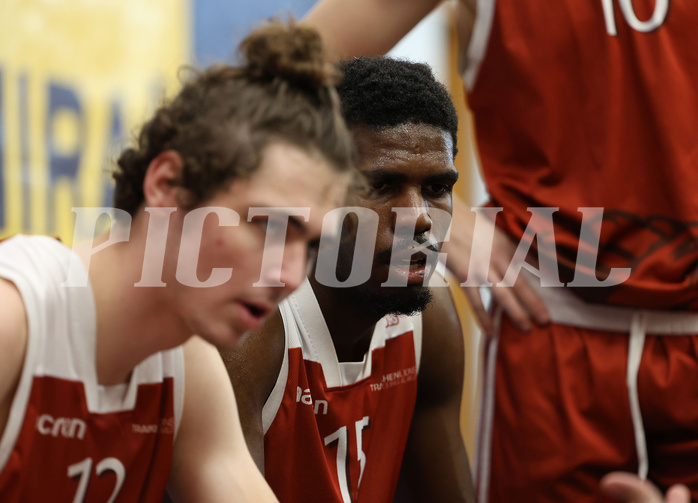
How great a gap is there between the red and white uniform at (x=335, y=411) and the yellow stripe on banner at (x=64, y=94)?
2.98 ft

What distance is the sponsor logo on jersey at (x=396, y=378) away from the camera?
1.30 metres

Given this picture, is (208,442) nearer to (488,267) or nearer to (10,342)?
(10,342)

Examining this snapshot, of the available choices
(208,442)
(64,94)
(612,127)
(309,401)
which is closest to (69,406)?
(208,442)

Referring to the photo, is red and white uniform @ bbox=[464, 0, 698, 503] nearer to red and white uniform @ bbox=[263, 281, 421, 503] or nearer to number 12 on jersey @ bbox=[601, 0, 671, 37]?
number 12 on jersey @ bbox=[601, 0, 671, 37]

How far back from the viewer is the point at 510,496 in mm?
1203

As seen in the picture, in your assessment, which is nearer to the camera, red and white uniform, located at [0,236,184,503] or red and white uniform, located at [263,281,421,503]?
red and white uniform, located at [0,236,184,503]

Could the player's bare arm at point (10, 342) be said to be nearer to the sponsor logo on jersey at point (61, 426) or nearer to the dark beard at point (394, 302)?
the sponsor logo on jersey at point (61, 426)

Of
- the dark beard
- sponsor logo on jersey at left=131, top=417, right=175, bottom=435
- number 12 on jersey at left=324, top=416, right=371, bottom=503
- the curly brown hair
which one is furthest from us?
number 12 on jersey at left=324, top=416, right=371, bottom=503

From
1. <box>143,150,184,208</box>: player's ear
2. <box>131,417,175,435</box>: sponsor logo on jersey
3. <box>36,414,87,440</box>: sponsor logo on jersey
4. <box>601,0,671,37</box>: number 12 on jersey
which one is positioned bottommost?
<box>131,417,175,435</box>: sponsor logo on jersey

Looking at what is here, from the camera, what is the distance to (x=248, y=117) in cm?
70

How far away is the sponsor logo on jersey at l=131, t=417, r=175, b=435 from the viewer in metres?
0.81

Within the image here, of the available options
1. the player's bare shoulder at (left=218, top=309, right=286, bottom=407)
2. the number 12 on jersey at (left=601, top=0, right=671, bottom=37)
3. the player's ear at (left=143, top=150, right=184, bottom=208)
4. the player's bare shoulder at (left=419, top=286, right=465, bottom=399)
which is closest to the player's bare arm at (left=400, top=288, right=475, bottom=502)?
the player's bare shoulder at (left=419, top=286, right=465, bottom=399)

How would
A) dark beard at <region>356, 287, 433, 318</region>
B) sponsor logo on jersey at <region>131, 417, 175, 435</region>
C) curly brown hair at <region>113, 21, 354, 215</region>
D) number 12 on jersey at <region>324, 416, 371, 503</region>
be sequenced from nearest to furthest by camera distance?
curly brown hair at <region>113, 21, 354, 215</region> → sponsor logo on jersey at <region>131, 417, 175, 435</region> → dark beard at <region>356, 287, 433, 318</region> → number 12 on jersey at <region>324, 416, 371, 503</region>

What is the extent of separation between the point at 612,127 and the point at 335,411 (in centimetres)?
56
